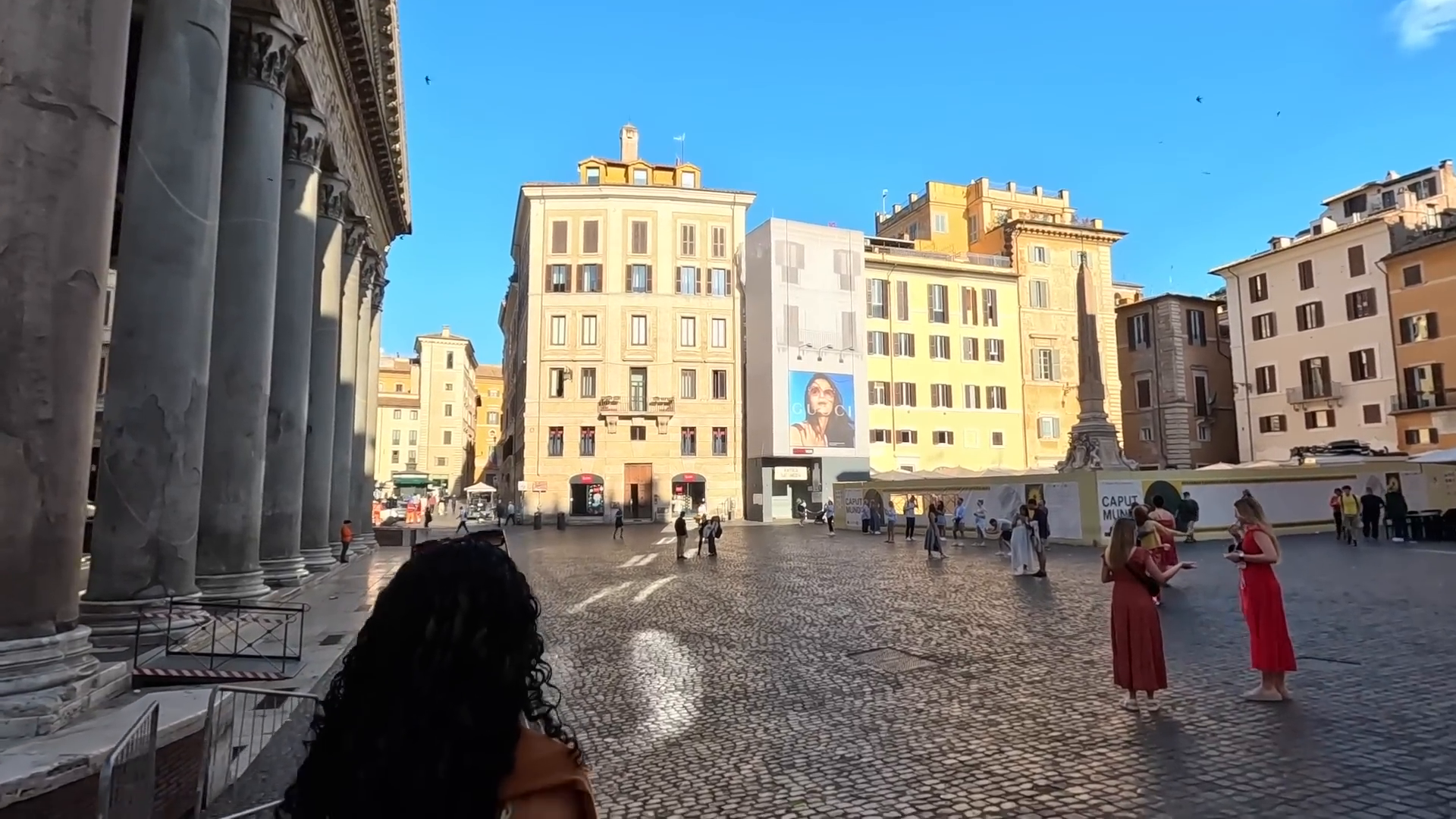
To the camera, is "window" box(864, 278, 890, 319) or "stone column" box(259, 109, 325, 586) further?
"window" box(864, 278, 890, 319)

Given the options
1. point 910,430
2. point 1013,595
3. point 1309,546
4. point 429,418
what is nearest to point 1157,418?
point 910,430

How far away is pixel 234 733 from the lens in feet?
17.2

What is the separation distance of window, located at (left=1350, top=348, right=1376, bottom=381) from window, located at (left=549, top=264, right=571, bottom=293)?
130 ft

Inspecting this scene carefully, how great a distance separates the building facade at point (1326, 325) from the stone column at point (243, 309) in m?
41.4

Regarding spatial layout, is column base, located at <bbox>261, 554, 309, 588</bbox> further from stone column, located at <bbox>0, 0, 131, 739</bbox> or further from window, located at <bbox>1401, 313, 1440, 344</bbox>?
window, located at <bbox>1401, 313, 1440, 344</bbox>

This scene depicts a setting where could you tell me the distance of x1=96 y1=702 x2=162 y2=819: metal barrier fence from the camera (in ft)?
10.0

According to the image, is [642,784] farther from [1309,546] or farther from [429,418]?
[429,418]

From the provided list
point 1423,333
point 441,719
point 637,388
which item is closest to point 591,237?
point 637,388

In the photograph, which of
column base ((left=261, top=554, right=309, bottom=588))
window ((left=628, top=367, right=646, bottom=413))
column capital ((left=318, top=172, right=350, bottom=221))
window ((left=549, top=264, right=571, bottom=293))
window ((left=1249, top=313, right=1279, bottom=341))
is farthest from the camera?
window ((left=549, top=264, right=571, bottom=293))

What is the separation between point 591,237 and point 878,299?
17.4 metres

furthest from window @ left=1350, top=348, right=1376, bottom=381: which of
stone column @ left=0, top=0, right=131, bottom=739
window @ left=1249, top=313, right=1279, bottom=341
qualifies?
stone column @ left=0, top=0, right=131, bottom=739

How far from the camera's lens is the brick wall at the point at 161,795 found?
4.02 meters

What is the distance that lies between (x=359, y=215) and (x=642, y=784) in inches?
770

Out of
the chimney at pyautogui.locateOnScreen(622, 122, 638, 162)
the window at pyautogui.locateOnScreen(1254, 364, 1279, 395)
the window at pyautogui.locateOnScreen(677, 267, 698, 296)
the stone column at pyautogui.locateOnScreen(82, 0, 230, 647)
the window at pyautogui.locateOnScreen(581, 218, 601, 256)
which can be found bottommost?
the stone column at pyautogui.locateOnScreen(82, 0, 230, 647)
